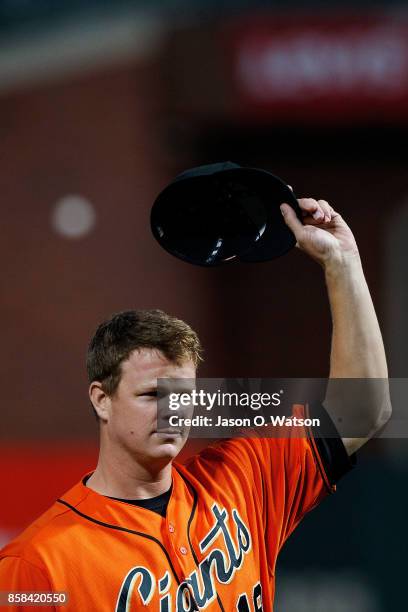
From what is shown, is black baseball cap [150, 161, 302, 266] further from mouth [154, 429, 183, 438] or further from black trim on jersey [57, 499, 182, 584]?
black trim on jersey [57, 499, 182, 584]

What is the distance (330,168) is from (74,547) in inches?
113

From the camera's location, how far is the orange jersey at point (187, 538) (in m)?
1.04

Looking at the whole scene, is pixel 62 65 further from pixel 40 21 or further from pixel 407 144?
pixel 407 144

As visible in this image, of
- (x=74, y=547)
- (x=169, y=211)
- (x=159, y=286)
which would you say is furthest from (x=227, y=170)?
(x=159, y=286)

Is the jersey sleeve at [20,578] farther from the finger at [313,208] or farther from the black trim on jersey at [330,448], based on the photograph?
the finger at [313,208]

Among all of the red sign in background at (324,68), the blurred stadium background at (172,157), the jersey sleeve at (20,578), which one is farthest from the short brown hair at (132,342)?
the red sign in background at (324,68)

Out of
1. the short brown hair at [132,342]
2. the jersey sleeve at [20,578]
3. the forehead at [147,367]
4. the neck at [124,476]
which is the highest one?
the short brown hair at [132,342]

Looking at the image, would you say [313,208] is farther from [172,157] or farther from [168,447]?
[172,157]

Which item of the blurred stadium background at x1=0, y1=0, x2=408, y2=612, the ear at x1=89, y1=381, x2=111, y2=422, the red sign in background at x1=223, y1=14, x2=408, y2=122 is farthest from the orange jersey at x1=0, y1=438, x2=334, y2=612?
the red sign in background at x1=223, y1=14, x2=408, y2=122

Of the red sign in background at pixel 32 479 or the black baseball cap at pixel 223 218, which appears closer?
the black baseball cap at pixel 223 218

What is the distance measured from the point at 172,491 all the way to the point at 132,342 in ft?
0.72

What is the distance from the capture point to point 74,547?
1.06 metres

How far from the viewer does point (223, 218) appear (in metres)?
1.23

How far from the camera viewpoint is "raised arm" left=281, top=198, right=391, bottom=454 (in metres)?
1.13
